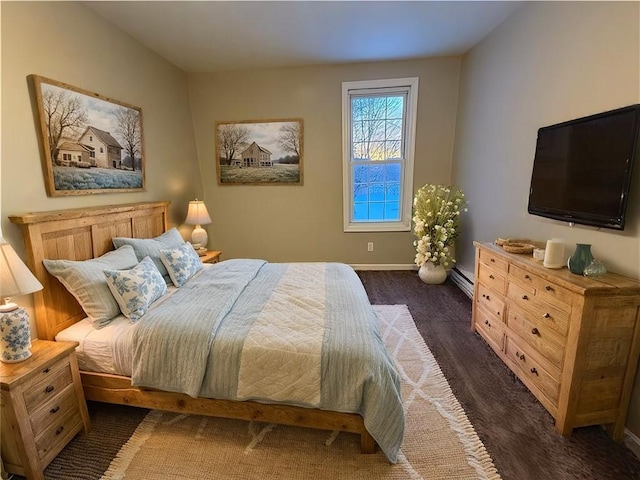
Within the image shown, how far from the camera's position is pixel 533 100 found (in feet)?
7.92

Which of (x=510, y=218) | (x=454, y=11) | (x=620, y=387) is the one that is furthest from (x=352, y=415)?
(x=454, y=11)

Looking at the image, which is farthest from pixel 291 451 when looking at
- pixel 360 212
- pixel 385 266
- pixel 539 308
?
pixel 360 212

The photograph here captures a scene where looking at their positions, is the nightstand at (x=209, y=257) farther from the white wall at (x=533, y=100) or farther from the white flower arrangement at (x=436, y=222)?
the white wall at (x=533, y=100)

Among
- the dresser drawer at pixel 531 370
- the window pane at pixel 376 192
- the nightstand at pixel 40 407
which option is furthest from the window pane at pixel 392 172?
the nightstand at pixel 40 407

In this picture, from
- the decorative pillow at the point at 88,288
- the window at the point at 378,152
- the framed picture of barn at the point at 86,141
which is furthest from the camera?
the window at the point at 378,152

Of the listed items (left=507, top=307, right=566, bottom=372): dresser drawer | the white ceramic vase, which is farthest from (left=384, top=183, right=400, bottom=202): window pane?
(left=507, top=307, right=566, bottom=372): dresser drawer

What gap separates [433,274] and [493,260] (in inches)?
56.7

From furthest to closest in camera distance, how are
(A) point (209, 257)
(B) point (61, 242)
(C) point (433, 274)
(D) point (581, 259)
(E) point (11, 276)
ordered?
1. (C) point (433, 274)
2. (A) point (209, 257)
3. (B) point (61, 242)
4. (D) point (581, 259)
5. (E) point (11, 276)

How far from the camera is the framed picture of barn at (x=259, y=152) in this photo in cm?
404

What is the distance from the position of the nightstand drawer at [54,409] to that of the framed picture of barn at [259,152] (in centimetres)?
307

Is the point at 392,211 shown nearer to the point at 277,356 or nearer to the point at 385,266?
the point at 385,266

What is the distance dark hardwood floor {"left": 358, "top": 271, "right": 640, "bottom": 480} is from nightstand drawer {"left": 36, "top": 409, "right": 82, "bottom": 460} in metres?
2.19

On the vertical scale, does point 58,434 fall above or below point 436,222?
below

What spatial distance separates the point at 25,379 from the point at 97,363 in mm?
396
